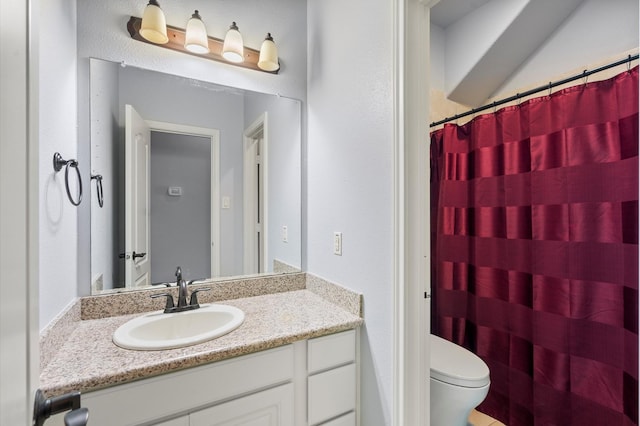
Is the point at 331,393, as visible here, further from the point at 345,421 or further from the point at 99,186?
the point at 99,186

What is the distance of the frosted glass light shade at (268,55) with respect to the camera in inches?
62.7

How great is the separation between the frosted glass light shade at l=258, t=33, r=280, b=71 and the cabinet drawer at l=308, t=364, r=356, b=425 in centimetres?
156

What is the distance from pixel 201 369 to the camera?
96 cm

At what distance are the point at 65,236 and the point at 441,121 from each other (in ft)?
7.13

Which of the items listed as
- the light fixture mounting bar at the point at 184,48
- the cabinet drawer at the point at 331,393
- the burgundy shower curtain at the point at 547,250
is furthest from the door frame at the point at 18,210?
the burgundy shower curtain at the point at 547,250

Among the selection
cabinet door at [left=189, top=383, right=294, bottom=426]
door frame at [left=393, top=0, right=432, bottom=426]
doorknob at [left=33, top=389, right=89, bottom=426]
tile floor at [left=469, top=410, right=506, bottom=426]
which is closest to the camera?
doorknob at [left=33, top=389, right=89, bottom=426]

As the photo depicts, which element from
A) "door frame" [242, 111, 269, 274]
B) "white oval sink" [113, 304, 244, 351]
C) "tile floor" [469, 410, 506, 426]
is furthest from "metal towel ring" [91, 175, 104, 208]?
"tile floor" [469, 410, 506, 426]

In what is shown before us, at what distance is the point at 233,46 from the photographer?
59.4 inches

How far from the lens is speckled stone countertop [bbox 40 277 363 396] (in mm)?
836

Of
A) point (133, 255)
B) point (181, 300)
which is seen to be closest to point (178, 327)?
point (181, 300)

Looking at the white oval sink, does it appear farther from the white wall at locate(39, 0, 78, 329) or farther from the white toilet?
the white toilet

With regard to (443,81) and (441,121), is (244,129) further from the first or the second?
(443,81)

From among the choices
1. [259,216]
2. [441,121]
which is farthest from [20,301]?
[441,121]

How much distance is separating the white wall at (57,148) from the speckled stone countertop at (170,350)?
0.46 feet
